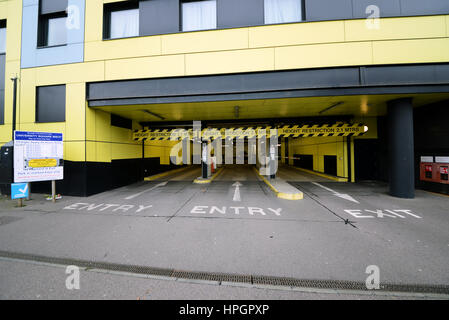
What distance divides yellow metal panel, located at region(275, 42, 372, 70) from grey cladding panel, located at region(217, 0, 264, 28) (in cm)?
176

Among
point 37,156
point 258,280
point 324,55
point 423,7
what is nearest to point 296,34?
point 324,55

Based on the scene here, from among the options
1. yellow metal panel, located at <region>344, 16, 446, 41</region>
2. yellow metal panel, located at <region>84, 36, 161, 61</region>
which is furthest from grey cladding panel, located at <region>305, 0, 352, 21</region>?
yellow metal panel, located at <region>84, 36, 161, 61</region>

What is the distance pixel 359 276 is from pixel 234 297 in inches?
77.4

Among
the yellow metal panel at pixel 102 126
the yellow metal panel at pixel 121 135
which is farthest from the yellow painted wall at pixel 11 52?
the yellow metal panel at pixel 121 135

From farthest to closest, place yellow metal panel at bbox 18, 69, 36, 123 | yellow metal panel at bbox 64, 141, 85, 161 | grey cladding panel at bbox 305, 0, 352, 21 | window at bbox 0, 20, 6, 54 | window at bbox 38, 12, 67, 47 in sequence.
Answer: window at bbox 0, 20, 6, 54 → window at bbox 38, 12, 67, 47 → yellow metal panel at bbox 18, 69, 36, 123 → yellow metal panel at bbox 64, 141, 85, 161 → grey cladding panel at bbox 305, 0, 352, 21

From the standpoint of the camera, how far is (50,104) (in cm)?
813

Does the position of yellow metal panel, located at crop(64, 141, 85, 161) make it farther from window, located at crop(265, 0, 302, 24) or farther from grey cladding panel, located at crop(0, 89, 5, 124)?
window, located at crop(265, 0, 302, 24)

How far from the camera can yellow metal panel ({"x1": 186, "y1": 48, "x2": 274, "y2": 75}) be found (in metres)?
6.97

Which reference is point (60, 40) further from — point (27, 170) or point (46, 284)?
point (46, 284)

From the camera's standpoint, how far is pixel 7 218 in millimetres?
5145

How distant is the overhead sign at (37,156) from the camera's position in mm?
6316

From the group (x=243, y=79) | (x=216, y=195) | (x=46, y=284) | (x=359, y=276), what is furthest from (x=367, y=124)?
(x=46, y=284)

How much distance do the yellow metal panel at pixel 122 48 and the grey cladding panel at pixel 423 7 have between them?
9.95 metres

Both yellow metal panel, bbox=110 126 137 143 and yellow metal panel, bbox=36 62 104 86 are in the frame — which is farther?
yellow metal panel, bbox=110 126 137 143
